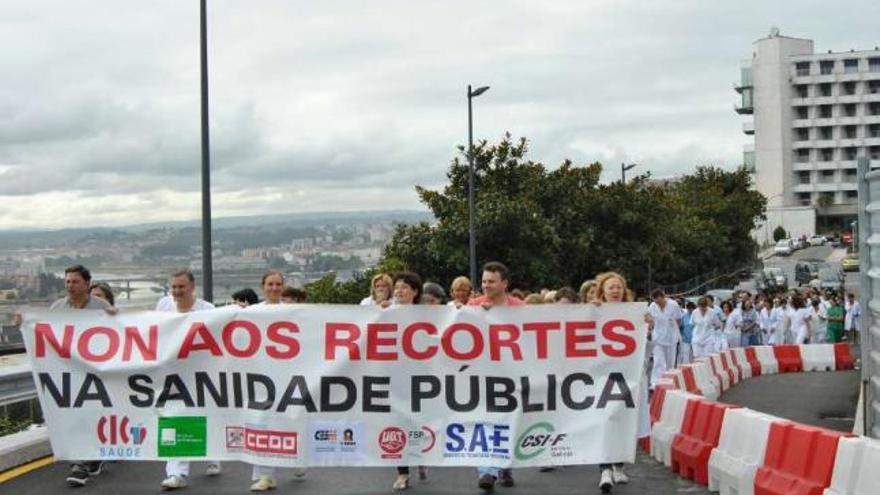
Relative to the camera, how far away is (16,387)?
11.2 metres

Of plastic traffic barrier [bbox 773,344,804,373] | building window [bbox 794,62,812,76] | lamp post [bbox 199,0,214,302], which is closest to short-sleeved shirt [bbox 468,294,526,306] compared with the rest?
lamp post [bbox 199,0,214,302]

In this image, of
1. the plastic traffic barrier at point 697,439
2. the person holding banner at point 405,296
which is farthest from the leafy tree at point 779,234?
the person holding banner at point 405,296

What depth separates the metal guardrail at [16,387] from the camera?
1098 cm

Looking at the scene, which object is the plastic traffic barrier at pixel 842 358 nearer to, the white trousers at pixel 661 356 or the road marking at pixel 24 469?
the white trousers at pixel 661 356

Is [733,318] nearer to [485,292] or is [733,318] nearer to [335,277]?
[335,277]

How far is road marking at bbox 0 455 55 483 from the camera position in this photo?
9.70m

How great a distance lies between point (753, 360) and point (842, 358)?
11.2 feet

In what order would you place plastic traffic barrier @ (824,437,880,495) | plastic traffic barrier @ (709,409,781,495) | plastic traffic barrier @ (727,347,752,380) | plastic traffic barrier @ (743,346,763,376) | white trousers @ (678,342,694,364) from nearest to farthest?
plastic traffic barrier @ (824,437,880,495), plastic traffic barrier @ (709,409,781,495), plastic traffic barrier @ (727,347,752,380), white trousers @ (678,342,694,364), plastic traffic barrier @ (743,346,763,376)

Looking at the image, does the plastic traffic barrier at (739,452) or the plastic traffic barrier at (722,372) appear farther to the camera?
the plastic traffic barrier at (722,372)

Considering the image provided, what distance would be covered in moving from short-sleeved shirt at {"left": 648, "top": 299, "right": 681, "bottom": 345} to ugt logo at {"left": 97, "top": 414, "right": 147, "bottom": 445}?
36.6ft

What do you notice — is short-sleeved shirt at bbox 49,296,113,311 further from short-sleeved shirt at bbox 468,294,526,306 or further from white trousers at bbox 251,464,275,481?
short-sleeved shirt at bbox 468,294,526,306

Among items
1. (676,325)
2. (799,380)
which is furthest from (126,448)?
(799,380)

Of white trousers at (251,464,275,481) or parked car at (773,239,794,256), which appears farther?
parked car at (773,239,794,256)

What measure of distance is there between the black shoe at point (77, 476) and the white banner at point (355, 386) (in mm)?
184
